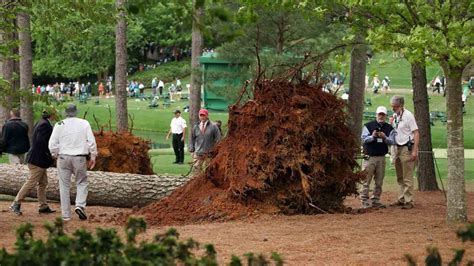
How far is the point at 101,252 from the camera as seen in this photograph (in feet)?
19.4

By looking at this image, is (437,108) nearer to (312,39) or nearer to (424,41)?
(312,39)

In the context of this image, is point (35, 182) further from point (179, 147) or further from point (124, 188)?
point (179, 147)

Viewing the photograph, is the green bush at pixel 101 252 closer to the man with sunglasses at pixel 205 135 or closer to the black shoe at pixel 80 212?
the black shoe at pixel 80 212

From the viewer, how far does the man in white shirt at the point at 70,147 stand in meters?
15.3

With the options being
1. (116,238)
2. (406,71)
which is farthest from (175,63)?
(116,238)

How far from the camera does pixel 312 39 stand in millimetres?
34219

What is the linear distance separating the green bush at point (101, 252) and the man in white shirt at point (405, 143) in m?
11.1

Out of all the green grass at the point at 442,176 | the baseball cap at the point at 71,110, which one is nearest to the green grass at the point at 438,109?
the green grass at the point at 442,176

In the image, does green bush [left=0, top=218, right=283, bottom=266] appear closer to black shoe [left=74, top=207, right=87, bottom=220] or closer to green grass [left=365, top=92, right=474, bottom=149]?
black shoe [left=74, top=207, right=87, bottom=220]

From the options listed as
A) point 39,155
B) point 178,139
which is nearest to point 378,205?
point 39,155

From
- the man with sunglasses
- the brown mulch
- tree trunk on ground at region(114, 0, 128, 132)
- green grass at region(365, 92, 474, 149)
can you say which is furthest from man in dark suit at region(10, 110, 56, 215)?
green grass at region(365, 92, 474, 149)

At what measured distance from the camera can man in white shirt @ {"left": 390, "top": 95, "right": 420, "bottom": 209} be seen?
16.8 metres

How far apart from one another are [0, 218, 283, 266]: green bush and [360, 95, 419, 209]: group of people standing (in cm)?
1098

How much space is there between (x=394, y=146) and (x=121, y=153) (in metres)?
5.67
